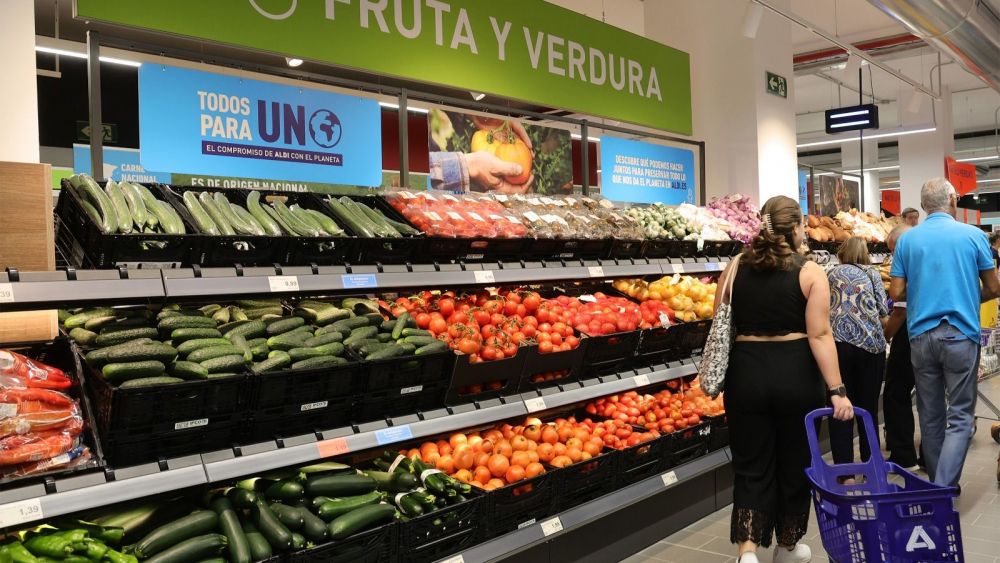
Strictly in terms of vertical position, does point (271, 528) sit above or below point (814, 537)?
above

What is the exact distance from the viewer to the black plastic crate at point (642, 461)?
3.87 meters

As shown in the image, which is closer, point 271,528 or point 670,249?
point 271,528

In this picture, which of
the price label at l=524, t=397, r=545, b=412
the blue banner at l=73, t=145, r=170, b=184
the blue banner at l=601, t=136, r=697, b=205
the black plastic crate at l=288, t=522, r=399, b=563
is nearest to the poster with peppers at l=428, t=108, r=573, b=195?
the blue banner at l=601, t=136, r=697, b=205

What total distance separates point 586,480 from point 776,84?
5339 mm

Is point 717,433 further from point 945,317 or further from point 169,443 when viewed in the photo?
point 169,443

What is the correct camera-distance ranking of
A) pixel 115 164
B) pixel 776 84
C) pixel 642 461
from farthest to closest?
1. pixel 115 164
2. pixel 776 84
3. pixel 642 461

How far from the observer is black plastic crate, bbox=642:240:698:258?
489cm

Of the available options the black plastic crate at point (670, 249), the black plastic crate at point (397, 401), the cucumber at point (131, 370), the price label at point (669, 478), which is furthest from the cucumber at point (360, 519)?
the black plastic crate at point (670, 249)

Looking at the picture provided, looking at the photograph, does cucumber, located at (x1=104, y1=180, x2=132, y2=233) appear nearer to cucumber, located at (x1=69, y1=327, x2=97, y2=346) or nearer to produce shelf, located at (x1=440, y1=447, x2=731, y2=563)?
cucumber, located at (x1=69, y1=327, x2=97, y2=346)

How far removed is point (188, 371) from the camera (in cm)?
250

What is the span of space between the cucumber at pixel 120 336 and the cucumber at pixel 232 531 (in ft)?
2.10

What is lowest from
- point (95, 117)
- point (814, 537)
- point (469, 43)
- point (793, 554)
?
point (814, 537)

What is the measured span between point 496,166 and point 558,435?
66.1 inches

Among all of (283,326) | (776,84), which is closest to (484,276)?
(283,326)
